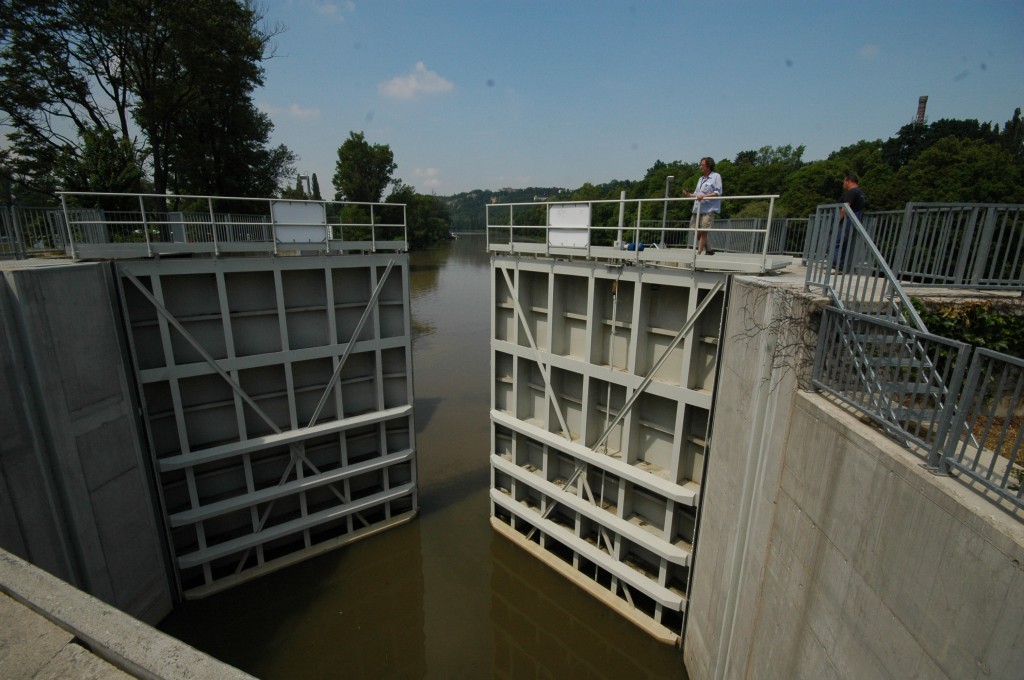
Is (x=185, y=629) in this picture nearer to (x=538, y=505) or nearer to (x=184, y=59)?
(x=538, y=505)

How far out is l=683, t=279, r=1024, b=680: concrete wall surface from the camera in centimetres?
287

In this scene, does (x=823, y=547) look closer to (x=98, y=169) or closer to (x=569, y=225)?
(x=569, y=225)

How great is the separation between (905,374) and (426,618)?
8.44m

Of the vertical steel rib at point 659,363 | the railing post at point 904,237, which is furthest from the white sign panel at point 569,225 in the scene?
Result: the railing post at point 904,237

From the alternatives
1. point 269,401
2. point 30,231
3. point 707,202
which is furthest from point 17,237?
point 707,202

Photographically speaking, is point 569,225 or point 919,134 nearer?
point 569,225

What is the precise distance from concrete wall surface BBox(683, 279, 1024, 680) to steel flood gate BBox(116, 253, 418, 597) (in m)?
6.70

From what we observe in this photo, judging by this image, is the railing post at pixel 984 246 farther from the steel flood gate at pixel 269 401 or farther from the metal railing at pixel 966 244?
the steel flood gate at pixel 269 401

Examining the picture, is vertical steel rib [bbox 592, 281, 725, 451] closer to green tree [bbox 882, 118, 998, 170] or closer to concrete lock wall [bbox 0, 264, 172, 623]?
concrete lock wall [bbox 0, 264, 172, 623]

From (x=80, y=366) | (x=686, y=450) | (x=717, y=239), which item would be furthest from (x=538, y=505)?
(x=717, y=239)

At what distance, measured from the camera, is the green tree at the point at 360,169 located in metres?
59.5

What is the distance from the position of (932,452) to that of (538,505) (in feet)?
26.3

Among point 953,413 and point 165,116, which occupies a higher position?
point 165,116

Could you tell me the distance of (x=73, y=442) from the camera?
21.9ft
